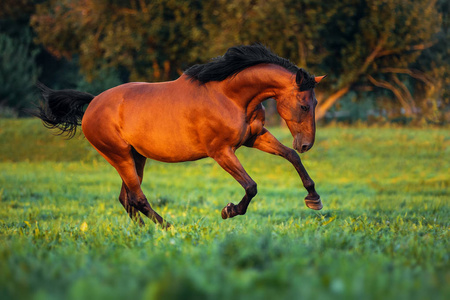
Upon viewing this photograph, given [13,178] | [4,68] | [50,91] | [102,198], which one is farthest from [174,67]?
[50,91]

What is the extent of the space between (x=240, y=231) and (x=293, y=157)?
5.33ft

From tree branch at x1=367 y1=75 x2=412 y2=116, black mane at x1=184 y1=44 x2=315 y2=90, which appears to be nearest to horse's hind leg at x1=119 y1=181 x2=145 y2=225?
black mane at x1=184 y1=44 x2=315 y2=90

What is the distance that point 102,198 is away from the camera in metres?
11.2

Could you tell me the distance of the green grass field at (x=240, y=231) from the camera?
260cm

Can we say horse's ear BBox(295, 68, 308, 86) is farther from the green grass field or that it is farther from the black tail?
the black tail

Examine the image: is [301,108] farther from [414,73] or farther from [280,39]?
[414,73]

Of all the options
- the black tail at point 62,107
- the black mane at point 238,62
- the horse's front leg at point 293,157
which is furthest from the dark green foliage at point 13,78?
the horse's front leg at point 293,157

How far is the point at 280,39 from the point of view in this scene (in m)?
Answer: 23.0

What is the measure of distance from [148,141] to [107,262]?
3.58m

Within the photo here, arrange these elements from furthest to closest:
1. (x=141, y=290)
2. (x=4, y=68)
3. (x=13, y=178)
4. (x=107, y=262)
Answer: (x=4, y=68) < (x=13, y=178) < (x=107, y=262) < (x=141, y=290)

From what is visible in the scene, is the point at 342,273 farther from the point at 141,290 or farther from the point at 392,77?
the point at 392,77

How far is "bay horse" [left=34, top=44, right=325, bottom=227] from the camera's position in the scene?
630 centimetres

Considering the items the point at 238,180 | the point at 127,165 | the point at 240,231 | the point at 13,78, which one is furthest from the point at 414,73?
the point at 240,231

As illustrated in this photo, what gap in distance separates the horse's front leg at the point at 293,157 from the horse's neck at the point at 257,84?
1.58ft
